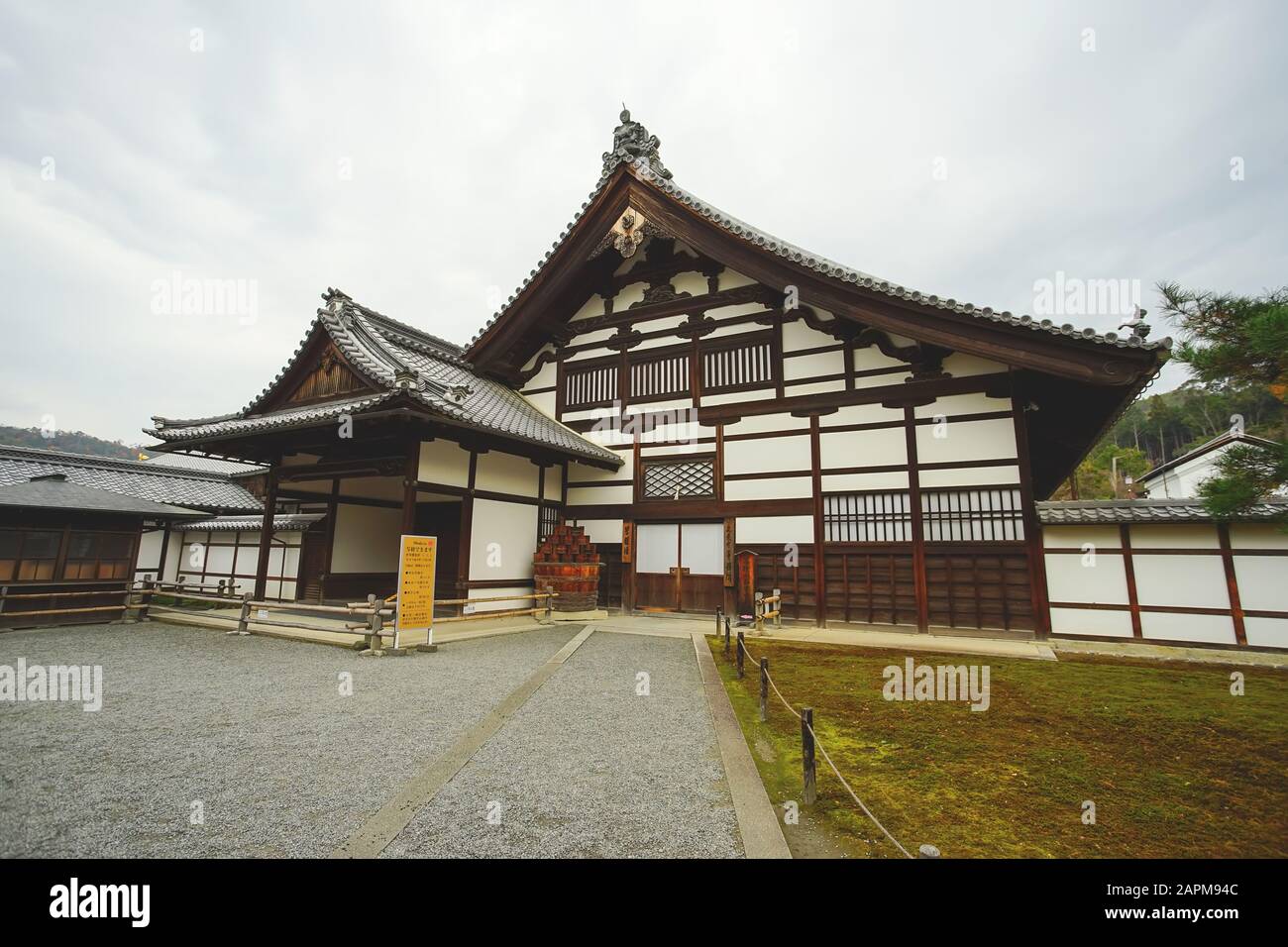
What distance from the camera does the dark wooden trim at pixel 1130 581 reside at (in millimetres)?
9320

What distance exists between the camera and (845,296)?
11.0 metres

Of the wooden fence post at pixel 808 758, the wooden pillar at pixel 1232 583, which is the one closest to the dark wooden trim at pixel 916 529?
the wooden pillar at pixel 1232 583

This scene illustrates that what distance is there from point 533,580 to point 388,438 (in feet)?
15.4

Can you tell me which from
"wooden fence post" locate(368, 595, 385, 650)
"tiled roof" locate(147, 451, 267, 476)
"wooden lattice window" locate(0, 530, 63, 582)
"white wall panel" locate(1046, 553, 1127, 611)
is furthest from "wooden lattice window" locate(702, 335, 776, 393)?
"tiled roof" locate(147, 451, 267, 476)

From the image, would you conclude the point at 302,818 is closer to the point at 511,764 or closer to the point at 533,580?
the point at 511,764

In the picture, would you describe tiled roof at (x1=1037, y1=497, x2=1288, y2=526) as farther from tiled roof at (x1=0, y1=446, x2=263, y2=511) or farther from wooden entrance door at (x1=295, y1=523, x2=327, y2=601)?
tiled roof at (x1=0, y1=446, x2=263, y2=511)

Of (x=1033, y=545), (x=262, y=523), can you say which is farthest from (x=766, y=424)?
(x=262, y=523)

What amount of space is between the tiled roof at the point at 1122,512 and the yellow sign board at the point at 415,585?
11.0 meters

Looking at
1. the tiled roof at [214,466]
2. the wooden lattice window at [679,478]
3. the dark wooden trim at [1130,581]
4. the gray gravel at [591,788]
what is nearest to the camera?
the gray gravel at [591,788]

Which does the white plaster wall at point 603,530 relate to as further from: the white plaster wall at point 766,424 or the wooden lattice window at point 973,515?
the wooden lattice window at point 973,515

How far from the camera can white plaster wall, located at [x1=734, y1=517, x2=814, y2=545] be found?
11625 millimetres

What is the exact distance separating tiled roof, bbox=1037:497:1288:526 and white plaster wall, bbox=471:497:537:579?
1071cm
